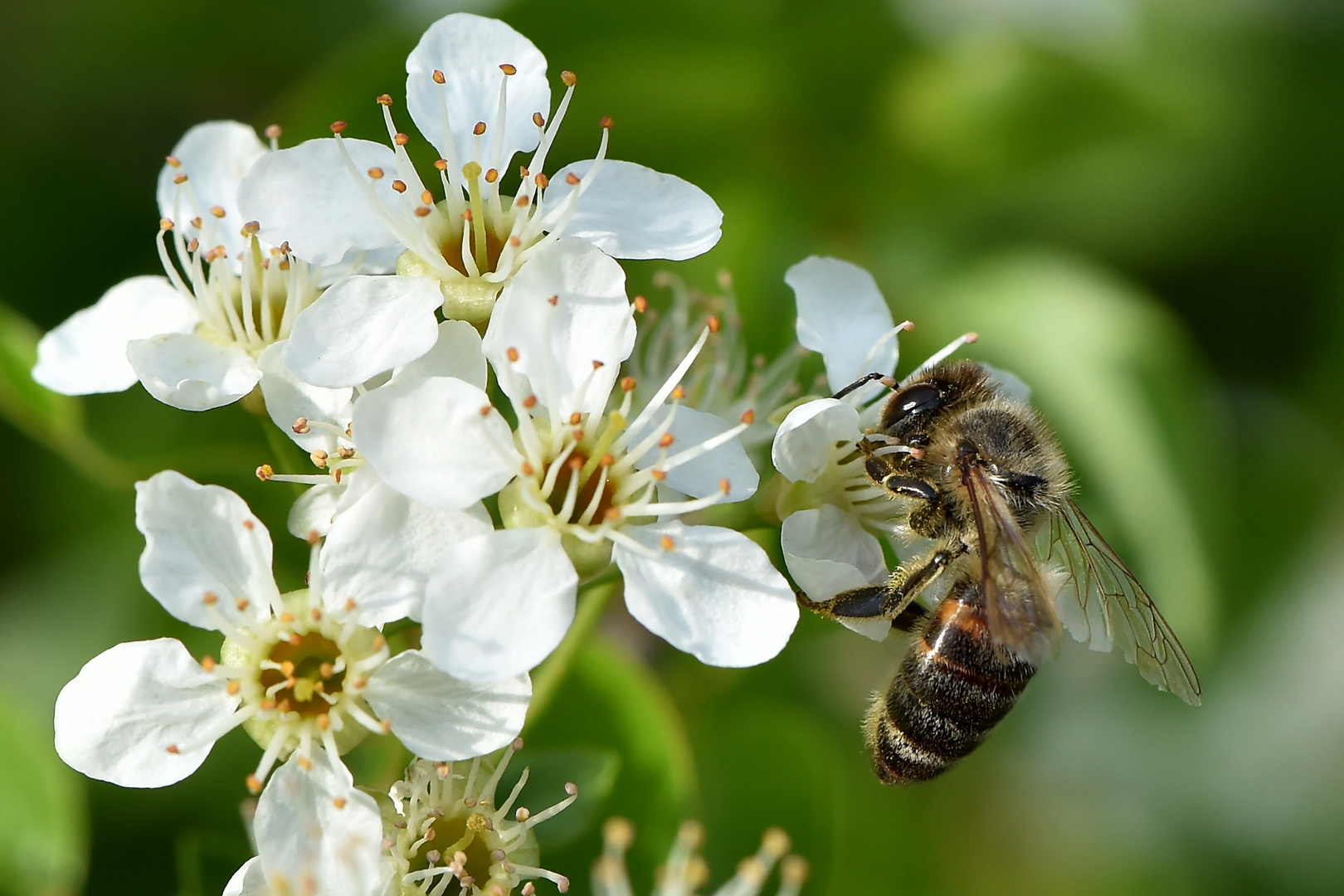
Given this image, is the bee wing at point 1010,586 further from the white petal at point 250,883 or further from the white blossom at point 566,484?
the white petal at point 250,883

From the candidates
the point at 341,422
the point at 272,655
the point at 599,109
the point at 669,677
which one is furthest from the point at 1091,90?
the point at 272,655

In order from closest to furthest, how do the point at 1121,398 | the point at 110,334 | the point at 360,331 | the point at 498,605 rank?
the point at 498,605 → the point at 360,331 → the point at 110,334 → the point at 1121,398

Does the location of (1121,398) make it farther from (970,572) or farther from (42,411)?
(42,411)

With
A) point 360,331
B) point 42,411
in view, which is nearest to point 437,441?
point 360,331

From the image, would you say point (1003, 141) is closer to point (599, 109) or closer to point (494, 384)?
point (599, 109)

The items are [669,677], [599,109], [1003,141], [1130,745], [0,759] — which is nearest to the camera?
[0,759]

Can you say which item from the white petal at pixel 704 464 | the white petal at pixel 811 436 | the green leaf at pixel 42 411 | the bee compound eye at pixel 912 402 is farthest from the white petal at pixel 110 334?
the bee compound eye at pixel 912 402
